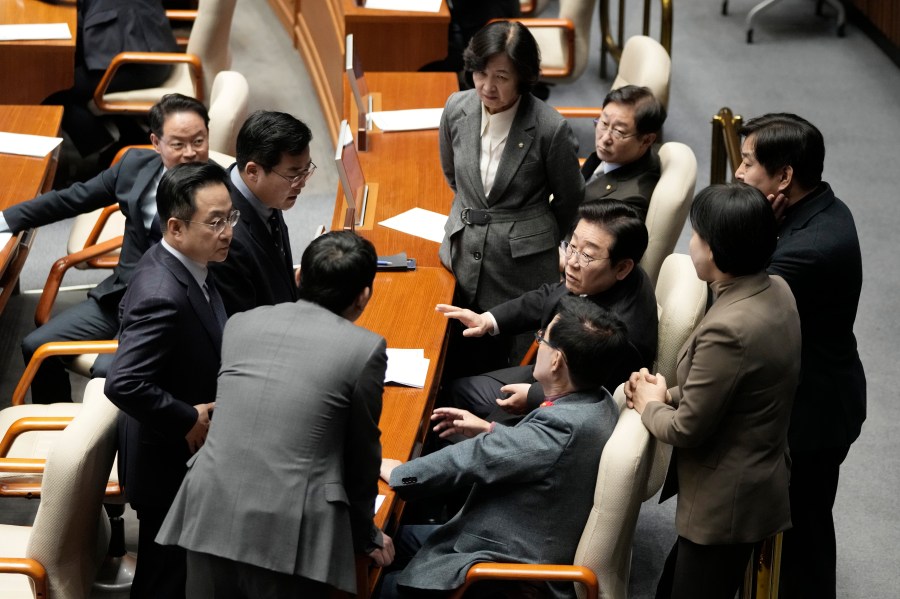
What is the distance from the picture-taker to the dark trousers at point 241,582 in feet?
7.92

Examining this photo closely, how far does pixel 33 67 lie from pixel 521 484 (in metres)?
3.55

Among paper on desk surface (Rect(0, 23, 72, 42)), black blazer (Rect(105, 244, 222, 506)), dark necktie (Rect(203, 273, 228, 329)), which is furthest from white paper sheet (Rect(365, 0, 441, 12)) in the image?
black blazer (Rect(105, 244, 222, 506))

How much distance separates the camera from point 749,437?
266 cm

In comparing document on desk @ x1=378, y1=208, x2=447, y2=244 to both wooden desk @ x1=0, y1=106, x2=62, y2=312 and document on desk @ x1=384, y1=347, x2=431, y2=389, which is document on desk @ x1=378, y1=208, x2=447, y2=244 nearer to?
document on desk @ x1=384, y1=347, x2=431, y2=389

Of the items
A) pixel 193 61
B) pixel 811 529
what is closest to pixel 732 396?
pixel 811 529

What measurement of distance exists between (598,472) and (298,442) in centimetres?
74

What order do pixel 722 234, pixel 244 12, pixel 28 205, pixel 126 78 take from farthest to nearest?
pixel 244 12
pixel 126 78
pixel 28 205
pixel 722 234

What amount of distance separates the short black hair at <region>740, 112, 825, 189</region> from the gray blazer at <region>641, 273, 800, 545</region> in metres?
0.38

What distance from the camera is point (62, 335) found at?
3912mm

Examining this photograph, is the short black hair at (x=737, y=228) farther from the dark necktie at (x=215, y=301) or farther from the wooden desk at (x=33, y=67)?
the wooden desk at (x=33, y=67)

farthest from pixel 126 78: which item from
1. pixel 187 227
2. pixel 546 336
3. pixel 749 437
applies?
pixel 749 437

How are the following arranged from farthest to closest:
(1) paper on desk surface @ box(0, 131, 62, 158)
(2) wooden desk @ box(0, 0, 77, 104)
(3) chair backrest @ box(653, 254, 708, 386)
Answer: (2) wooden desk @ box(0, 0, 77, 104), (1) paper on desk surface @ box(0, 131, 62, 158), (3) chair backrest @ box(653, 254, 708, 386)

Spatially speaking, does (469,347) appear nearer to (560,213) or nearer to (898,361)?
(560,213)

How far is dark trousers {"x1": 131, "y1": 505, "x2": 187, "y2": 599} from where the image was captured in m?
2.97
